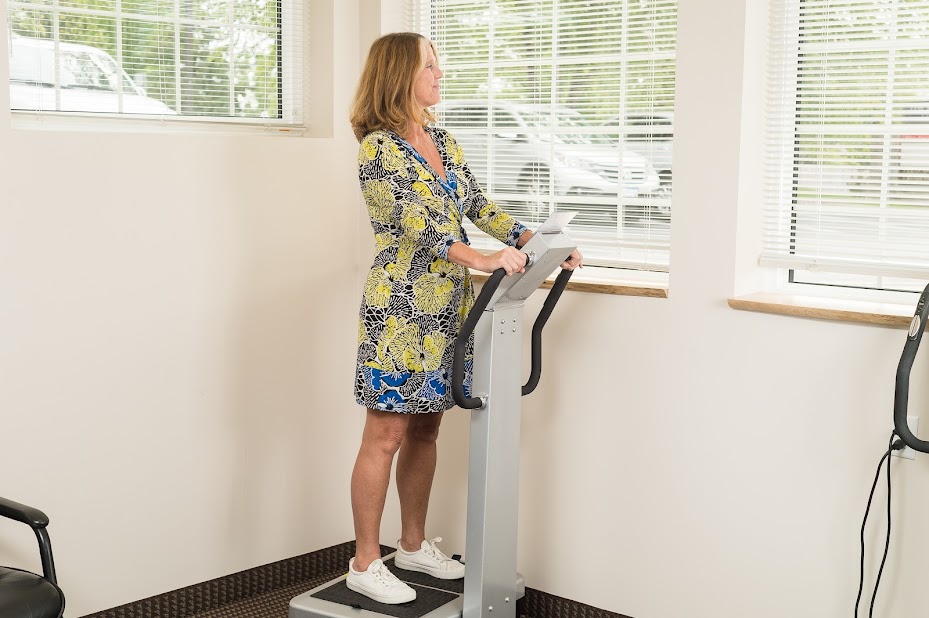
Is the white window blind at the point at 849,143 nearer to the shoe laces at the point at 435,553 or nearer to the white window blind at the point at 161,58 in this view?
the shoe laces at the point at 435,553

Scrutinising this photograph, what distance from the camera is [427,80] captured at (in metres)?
3.06

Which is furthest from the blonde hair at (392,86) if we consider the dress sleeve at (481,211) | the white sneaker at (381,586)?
the white sneaker at (381,586)

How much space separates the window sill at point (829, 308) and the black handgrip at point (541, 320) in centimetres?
46

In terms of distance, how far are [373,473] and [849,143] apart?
1627mm

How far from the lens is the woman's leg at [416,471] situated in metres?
3.35

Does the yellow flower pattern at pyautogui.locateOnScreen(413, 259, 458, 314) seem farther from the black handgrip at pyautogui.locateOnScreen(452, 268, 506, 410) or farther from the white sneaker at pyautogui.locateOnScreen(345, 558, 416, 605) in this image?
the white sneaker at pyautogui.locateOnScreen(345, 558, 416, 605)

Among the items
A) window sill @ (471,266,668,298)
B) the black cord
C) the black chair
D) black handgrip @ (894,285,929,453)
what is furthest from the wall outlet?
the black chair

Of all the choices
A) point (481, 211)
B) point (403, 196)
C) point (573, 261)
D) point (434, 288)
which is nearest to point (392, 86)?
point (403, 196)

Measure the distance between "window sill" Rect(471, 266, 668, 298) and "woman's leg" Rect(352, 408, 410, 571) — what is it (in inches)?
26.3

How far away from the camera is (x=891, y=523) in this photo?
275 cm

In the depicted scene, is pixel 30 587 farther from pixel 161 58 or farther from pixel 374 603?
pixel 161 58

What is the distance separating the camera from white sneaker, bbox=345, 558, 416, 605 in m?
3.13

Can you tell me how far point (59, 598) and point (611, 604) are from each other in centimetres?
163

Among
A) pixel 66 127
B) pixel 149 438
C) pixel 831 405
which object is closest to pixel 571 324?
pixel 831 405
